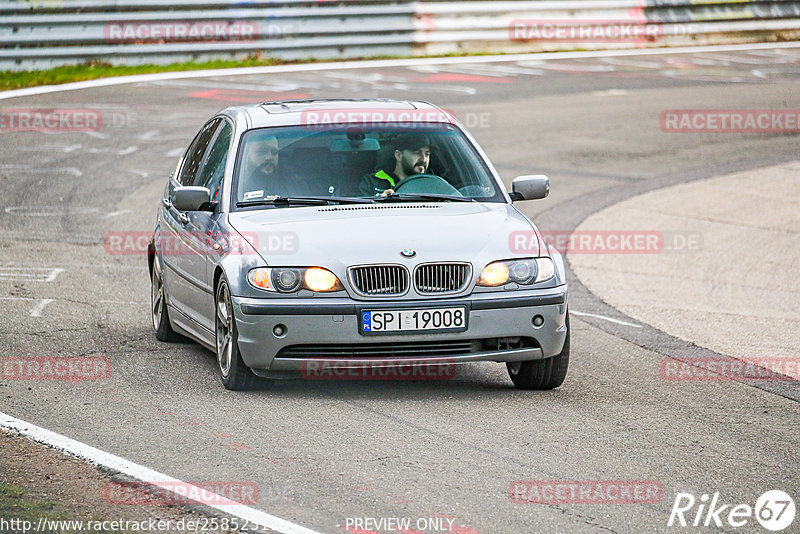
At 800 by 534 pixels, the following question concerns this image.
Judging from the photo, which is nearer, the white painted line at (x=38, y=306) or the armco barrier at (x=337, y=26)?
the white painted line at (x=38, y=306)

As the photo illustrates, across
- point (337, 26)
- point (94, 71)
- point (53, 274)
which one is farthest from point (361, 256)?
point (337, 26)

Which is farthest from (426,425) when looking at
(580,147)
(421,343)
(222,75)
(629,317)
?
(222,75)

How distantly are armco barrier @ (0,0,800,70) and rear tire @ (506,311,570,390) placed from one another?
1913 cm

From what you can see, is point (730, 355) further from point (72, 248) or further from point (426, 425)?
point (72, 248)

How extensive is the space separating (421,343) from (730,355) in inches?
113

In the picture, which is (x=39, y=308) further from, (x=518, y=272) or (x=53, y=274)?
(x=518, y=272)

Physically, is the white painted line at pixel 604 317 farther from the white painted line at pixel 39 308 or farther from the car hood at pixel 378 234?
the white painted line at pixel 39 308

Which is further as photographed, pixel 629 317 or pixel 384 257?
pixel 629 317

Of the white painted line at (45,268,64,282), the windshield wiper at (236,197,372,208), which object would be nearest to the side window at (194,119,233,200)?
the windshield wiper at (236,197,372,208)

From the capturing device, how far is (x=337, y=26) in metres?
28.6

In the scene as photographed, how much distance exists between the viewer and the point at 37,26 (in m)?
25.2

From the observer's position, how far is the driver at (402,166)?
8.45 metres

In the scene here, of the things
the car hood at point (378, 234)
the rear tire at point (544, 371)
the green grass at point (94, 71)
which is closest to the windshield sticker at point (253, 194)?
the car hood at point (378, 234)

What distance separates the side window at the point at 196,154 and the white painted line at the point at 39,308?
4.77ft
